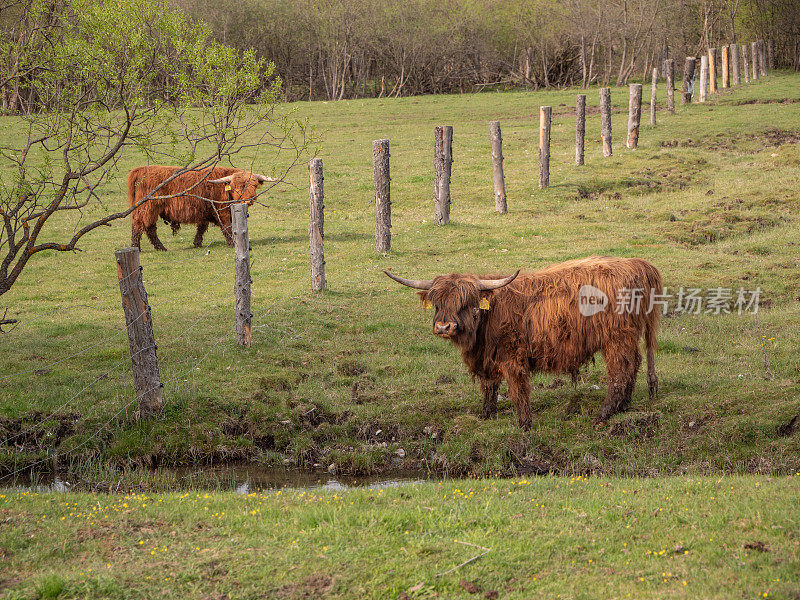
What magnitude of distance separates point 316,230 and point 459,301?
18.7 feet

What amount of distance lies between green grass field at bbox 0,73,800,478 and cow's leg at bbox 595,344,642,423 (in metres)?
0.20

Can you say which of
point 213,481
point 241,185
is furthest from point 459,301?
point 241,185

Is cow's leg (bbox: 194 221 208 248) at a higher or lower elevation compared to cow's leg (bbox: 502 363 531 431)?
higher

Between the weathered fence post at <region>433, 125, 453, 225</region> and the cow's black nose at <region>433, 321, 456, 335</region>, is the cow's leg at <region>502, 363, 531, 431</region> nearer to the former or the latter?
the cow's black nose at <region>433, 321, 456, 335</region>

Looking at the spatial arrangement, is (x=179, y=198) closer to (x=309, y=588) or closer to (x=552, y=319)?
(x=552, y=319)

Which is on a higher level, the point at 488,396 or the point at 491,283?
the point at 491,283

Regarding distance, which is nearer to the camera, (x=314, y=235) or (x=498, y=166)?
(x=314, y=235)

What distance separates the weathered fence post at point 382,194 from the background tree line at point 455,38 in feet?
126

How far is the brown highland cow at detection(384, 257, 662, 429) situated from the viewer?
30.2ft

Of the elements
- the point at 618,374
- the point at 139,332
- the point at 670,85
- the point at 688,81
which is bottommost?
the point at 618,374

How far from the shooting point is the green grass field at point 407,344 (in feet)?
29.9

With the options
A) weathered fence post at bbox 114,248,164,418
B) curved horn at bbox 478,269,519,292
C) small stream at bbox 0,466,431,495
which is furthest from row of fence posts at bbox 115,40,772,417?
curved horn at bbox 478,269,519,292

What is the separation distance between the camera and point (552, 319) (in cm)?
933

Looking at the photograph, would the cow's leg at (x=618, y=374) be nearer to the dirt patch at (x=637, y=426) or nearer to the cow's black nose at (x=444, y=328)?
the dirt patch at (x=637, y=426)
